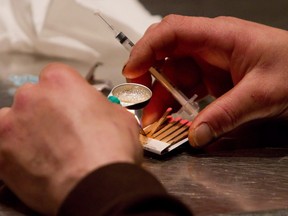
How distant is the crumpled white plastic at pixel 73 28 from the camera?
1.24m

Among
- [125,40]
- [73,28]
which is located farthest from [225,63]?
[73,28]

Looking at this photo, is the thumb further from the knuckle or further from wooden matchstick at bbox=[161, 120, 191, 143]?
the knuckle

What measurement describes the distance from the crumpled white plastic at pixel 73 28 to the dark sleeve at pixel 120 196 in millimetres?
609

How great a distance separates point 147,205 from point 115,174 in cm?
6

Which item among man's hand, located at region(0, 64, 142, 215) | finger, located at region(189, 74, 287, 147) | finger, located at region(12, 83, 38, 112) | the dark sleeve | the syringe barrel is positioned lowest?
finger, located at region(189, 74, 287, 147)

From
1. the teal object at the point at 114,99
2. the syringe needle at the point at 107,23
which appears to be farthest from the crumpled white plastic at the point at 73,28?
the teal object at the point at 114,99

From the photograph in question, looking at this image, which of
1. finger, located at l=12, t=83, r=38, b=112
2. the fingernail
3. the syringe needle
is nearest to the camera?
finger, located at l=12, t=83, r=38, b=112

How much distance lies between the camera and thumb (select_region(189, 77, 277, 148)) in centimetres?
87

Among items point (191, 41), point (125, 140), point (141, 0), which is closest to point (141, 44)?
point (191, 41)

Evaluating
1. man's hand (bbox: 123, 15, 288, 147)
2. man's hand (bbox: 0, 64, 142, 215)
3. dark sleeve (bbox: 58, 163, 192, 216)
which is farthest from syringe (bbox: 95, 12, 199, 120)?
dark sleeve (bbox: 58, 163, 192, 216)

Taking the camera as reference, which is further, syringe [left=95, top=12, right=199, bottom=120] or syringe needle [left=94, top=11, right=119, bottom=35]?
syringe needle [left=94, top=11, right=119, bottom=35]

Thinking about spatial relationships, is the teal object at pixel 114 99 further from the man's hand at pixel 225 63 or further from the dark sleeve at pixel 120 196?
the dark sleeve at pixel 120 196

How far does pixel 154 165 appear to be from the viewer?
840 mm

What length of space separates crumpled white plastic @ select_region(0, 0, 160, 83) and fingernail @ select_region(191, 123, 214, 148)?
347 mm
